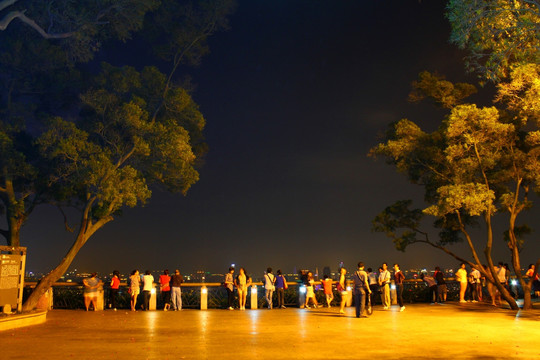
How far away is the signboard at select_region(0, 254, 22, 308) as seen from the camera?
14625 millimetres

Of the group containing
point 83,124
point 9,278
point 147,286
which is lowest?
point 147,286

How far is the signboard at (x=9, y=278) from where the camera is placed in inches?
576

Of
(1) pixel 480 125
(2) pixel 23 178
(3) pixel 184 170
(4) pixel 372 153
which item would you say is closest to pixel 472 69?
(1) pixel 480 125

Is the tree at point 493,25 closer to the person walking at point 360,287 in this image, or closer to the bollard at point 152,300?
the person walking at point 360,287

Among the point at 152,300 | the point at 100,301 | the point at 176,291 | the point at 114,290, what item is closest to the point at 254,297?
the point at 176,291

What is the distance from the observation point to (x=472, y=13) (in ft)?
46.8

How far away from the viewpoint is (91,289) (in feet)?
68.3

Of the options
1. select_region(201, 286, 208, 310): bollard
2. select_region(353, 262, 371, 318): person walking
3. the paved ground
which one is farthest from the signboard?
select_region(353, 262, 371, 318): person walking

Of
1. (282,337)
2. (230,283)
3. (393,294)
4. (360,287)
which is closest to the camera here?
(282,337)

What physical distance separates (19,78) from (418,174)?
1652 centimetres

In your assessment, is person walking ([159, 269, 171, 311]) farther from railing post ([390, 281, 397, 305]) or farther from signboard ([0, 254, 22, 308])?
railing post ([390, 281, 397, 305])

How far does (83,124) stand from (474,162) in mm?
15331

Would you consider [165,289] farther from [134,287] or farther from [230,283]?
[230,283]

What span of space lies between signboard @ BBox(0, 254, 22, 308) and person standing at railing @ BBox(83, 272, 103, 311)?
5.43m
